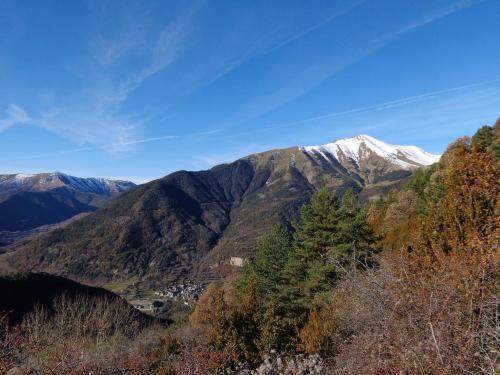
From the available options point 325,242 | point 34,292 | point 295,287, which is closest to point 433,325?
point 325,242

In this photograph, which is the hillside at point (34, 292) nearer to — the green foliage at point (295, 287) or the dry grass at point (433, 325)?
the green foliage at point (295, 287)

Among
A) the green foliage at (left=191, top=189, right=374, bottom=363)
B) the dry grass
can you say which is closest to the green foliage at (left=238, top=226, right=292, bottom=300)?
the green foliage at (left=191, top=189, right=374, bottom=363)

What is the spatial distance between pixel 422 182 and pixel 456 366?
40597 mm

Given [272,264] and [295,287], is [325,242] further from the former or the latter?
[272,264]

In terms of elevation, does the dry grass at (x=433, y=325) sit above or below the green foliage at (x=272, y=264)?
above

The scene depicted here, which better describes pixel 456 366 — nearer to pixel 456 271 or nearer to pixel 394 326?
pixel 394 326

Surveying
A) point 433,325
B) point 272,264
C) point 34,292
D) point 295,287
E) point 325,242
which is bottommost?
point 34,292

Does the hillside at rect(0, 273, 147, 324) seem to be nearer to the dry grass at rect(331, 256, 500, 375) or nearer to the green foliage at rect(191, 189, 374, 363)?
the green foliage at rect(191, 189, 374, 363)

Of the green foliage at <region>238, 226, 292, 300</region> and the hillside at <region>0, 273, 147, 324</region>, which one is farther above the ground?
the green foliage at <region>238, 226, 292, 300</region>

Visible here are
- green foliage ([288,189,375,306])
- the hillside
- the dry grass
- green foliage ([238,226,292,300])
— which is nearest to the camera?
the dry grass

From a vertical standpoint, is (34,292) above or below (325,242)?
below

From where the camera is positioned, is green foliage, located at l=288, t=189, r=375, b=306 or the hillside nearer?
green foliage, located at l=288, t=189, r=375, b=306

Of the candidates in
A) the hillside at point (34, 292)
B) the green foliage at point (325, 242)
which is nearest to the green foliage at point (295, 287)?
the green foliage at point (325, 242)

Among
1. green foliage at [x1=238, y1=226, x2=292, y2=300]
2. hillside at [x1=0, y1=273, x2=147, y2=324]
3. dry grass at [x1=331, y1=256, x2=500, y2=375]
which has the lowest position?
hillside at [x1=0, y1=273, x2=147, y2=324]
